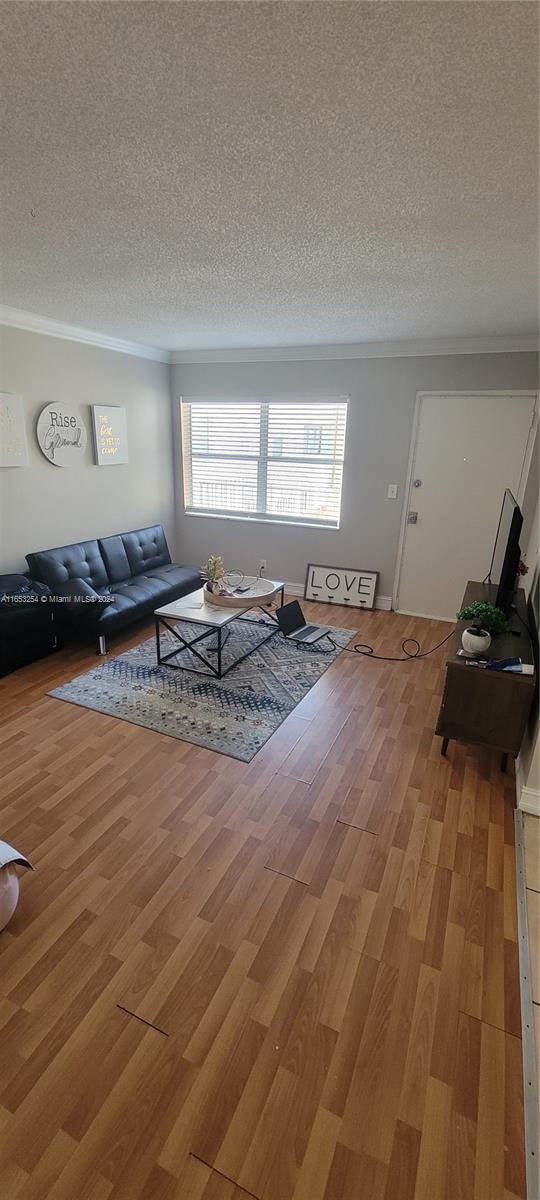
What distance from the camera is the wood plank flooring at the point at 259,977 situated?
113cm

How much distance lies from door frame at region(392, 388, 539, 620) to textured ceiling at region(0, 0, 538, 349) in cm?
130

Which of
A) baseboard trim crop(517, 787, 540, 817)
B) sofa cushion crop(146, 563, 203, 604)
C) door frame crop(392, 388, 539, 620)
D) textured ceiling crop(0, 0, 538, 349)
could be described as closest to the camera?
textured ceiling crop(0, 0, 538, 349)

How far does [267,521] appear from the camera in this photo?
5.16 meters

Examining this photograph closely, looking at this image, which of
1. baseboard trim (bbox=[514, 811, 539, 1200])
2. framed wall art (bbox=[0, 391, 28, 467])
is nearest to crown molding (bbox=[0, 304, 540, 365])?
framed wall art (bbox=[0, 391, 28, 467])

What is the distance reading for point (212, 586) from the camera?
11.9 ft

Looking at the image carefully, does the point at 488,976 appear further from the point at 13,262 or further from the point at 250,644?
the point at 13,262

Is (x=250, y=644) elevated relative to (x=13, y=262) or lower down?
lower down

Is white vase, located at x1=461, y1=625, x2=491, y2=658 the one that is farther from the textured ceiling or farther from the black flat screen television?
the textured ceiling

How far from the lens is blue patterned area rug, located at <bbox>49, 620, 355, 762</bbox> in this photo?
8.93ft

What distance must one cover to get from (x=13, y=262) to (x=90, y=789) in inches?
105

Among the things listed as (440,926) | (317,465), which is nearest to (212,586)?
(317,465)

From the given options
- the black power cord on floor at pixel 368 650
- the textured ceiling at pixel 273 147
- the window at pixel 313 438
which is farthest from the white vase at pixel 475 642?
the window at pixel 313 438

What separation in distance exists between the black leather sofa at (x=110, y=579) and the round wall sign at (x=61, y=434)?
2.45 feet

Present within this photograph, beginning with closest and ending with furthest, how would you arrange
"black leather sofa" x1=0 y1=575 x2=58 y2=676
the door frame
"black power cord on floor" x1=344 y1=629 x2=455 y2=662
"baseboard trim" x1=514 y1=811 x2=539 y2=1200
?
"baseboard trim" x1=514 y1=811 x2=539 y2=1200
"black leather sofa" x1=0 y1=575 x2=58 y2=676
"black power cord on floor" x1=344 y1=629 x2=455 y2=662
the door frame
